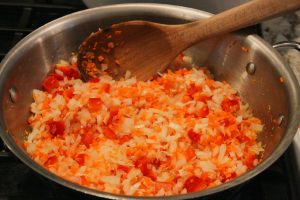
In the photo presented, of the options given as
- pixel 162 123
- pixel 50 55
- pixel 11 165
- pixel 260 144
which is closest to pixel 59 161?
pixel 11 165

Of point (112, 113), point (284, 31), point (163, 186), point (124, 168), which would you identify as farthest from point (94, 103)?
point (284, 31)

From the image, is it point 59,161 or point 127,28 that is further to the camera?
point 127,28

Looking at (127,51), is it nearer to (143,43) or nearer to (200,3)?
(143,43)

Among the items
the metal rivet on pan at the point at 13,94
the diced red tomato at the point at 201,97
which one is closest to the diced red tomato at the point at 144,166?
the diced red tomato at the point at 201,97

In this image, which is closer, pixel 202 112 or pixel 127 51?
pixel 202 112

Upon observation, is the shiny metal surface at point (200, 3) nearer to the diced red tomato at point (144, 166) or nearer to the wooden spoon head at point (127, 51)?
the wooden spoon head at point (127, 51)

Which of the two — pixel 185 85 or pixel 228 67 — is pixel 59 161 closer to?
pixel 185 85

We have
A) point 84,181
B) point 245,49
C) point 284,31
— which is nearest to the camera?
point 84,181
